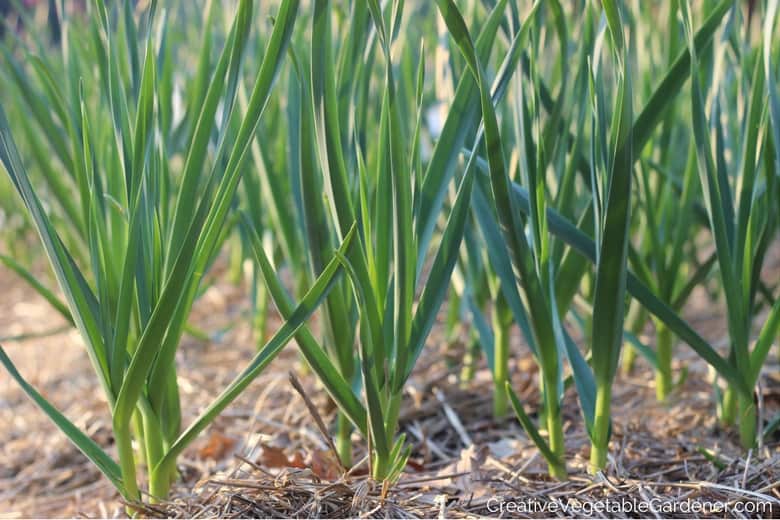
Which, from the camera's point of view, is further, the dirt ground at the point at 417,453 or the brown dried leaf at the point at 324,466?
the brown dried leaf at the point at 324,466

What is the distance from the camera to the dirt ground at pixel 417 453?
0.69 metres

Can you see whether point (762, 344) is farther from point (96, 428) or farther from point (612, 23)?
point (96, 428)

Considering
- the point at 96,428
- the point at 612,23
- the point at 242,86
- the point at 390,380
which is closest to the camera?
the point at 612,23

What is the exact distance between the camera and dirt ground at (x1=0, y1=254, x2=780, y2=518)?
0.69 m

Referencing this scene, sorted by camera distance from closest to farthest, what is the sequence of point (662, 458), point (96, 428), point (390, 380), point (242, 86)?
point (390, 380) < point (662, 458) < point (242, 86) < point (96, 428)

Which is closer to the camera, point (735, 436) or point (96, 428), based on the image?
point (735, 436)

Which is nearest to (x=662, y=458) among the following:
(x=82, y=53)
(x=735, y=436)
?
(x=735, y=436)

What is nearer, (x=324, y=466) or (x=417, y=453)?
(x=324, y=466)

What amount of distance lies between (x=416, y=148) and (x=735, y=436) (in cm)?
53

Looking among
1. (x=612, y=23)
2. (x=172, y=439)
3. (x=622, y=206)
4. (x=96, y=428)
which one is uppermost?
(x=612, y=23)

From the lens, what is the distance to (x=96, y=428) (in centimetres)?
112

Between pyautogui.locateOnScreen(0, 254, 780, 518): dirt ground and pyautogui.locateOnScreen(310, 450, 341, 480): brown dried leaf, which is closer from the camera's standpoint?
pyautogui.locateOnScreen(0, 254, 780, 518): dirt ground

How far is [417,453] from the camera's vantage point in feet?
3.25

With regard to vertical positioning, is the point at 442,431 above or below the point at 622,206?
below
